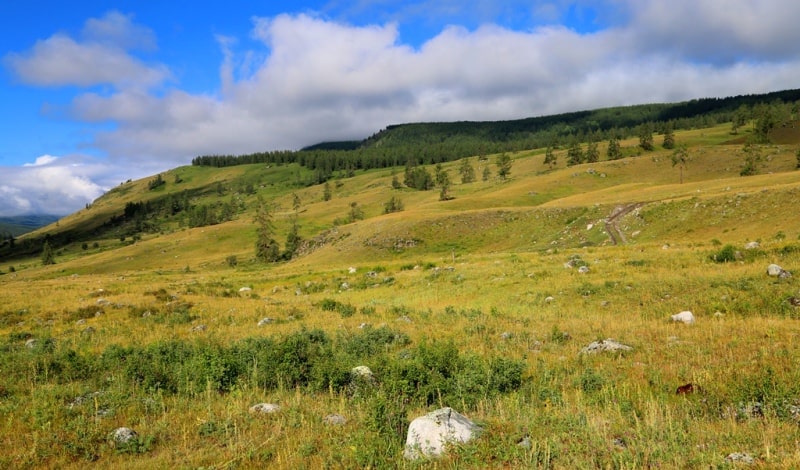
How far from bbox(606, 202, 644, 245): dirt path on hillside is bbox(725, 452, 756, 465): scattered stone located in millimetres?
42744

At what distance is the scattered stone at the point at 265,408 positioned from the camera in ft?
25.8

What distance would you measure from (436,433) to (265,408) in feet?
12.4

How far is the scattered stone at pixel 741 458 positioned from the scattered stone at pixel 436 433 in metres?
3.15

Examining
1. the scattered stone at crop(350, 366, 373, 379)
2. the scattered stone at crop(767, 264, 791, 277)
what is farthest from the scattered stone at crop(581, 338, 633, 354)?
the scattered stone at crop(767, 264, 791, 277)

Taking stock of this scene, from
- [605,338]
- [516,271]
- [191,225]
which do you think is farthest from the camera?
[191,225]

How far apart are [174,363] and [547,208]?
192 ft

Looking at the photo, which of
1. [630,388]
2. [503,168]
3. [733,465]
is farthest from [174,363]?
[503,168]

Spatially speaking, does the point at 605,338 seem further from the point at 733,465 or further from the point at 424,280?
the point at 424,280

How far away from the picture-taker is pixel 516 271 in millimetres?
27656

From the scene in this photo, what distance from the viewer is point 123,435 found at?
6.90 metres

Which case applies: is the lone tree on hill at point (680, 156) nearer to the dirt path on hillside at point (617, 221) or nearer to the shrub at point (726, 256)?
the dirt path on hillside at point (617, 221)

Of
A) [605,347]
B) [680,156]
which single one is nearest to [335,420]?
[605,347]

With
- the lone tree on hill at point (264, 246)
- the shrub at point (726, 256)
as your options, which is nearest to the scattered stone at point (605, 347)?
the shrub at point (726, 256)

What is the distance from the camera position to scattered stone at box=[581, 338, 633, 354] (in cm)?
1048
